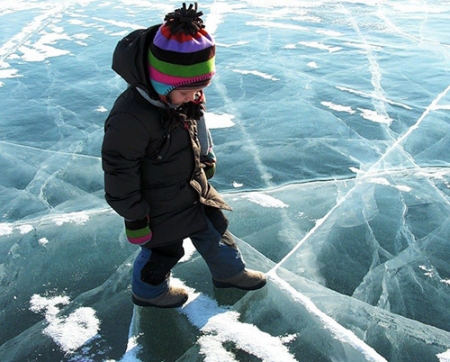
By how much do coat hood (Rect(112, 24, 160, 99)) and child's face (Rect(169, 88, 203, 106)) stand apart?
0.08 metres

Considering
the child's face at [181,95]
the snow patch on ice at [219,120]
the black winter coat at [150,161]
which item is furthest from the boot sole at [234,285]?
the snow patch on ice at [219,120]

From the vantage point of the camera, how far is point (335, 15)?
7.56m

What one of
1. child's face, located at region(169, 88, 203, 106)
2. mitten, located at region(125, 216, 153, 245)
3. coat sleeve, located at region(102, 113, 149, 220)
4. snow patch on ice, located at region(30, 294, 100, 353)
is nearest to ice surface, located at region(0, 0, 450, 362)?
snow patch on ice, located at region(30, 294, 100, 353)

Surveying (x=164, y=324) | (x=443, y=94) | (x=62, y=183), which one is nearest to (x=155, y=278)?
(x=164, y=324)

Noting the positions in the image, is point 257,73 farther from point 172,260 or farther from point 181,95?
point 181,95

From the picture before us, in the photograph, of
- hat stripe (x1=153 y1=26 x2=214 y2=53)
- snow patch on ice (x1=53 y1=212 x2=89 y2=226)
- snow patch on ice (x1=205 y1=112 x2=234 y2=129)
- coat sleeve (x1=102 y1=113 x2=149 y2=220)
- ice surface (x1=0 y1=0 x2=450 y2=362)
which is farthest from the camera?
snow patch on ice (x1=205 y1=112 x2=234 y2=129)

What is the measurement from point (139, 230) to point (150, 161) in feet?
0.85

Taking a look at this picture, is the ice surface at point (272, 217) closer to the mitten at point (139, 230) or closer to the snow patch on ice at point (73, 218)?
the snow patch on ice at point (73, 218)

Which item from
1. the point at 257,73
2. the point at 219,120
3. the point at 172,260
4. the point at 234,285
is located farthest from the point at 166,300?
the point at 257,73

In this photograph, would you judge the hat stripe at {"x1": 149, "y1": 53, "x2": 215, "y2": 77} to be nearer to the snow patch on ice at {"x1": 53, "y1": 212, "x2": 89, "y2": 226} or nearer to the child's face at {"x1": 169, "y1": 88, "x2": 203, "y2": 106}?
the child's face at {"x1": 169, "y1": 88, "x2": 203, "y2": 106}

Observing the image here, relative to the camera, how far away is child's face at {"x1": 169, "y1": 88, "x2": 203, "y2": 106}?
5.06ft

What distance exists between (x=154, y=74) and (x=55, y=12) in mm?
8237

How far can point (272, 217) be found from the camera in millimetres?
2561

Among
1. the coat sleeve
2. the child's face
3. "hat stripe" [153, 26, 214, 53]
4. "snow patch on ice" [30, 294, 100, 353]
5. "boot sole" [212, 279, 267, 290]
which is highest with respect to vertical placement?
"hat stripe" [153, 26, 214, 53]
